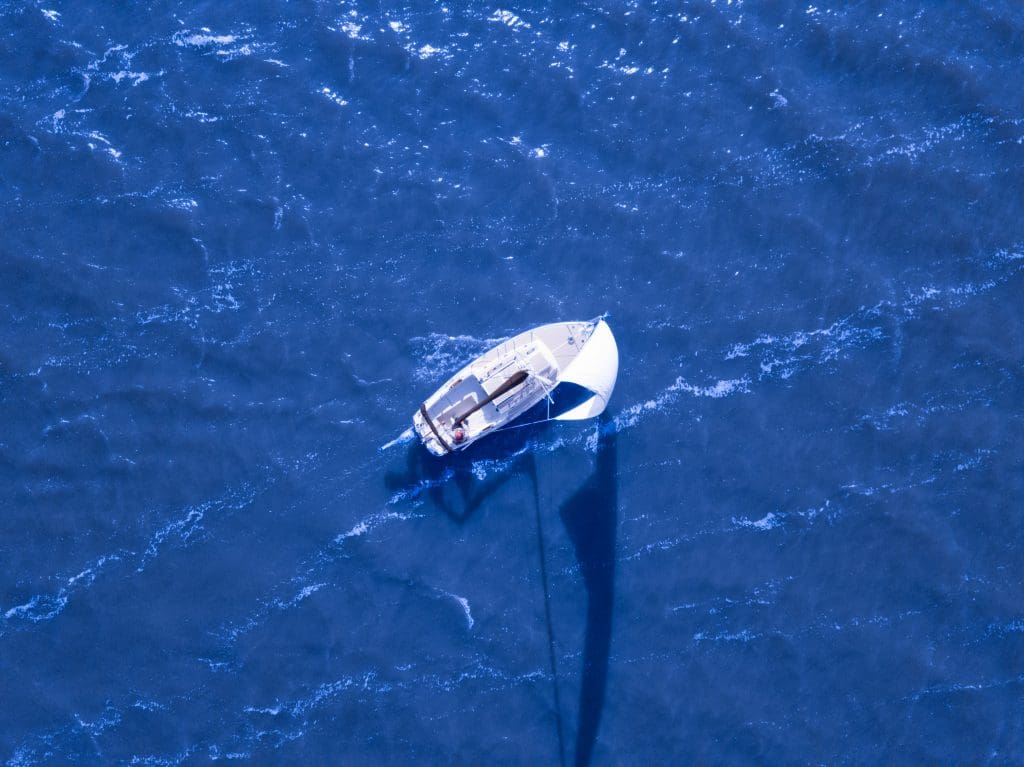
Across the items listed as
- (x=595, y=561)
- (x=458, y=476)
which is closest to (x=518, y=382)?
(x=458, y=476)

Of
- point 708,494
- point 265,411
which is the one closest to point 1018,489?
point 708,494

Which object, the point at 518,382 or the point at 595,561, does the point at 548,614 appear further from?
the point at 518,382

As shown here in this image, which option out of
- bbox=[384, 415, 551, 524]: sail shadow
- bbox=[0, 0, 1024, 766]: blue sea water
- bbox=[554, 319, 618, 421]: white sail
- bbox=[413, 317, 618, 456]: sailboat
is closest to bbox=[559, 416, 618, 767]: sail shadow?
bbox=[0, 0, 1024, 766]: blue sea water

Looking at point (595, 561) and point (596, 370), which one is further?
point (595, 561)

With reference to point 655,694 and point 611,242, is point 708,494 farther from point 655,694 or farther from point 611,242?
point 611,242

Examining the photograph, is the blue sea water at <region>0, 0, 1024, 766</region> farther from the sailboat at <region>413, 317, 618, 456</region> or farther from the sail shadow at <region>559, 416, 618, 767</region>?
the sailboat at <region>413, 317, 618, 456</region>

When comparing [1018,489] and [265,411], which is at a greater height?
[265,411]
